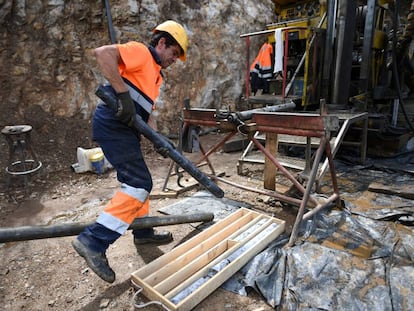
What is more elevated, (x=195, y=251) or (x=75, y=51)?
(x=75, y=51)

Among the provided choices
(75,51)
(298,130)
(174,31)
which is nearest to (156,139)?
(174,31)

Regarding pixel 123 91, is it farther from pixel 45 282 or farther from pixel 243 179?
pixel 243 179

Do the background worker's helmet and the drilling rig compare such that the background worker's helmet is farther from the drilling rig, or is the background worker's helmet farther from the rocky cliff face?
the rocky cliff face

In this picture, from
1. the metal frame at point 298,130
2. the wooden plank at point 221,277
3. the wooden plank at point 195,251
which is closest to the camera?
the wooden plank at point 221,277

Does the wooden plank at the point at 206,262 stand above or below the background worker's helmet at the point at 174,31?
below

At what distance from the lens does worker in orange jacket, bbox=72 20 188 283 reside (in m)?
2.09

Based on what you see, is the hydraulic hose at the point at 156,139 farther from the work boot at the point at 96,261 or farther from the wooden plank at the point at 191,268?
the work boot at the point at 96,261

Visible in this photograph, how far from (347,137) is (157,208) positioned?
4.02m

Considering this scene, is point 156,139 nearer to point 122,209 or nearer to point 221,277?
point 122,209

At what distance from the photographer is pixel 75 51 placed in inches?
245

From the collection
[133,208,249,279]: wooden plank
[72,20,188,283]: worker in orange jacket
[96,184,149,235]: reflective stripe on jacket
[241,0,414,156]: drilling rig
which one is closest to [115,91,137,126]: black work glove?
[72,20,188,283]: worker in orange jacket

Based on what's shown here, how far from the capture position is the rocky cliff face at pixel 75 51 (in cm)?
561

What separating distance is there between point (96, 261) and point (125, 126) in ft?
3.42

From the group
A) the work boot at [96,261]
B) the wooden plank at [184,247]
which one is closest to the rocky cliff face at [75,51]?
the work boot at [96,261]
